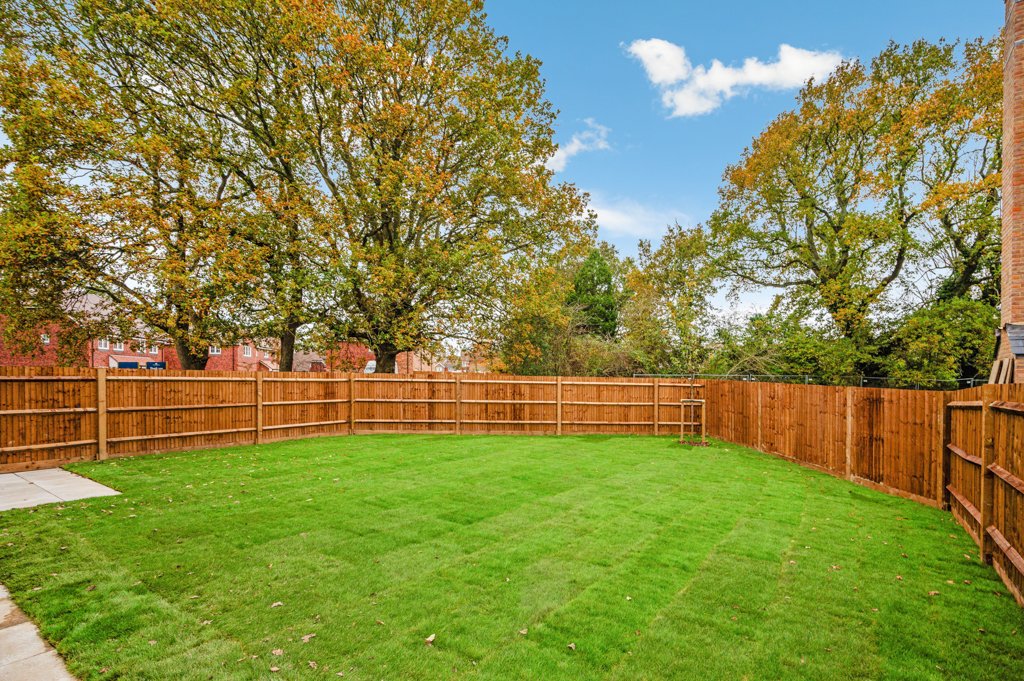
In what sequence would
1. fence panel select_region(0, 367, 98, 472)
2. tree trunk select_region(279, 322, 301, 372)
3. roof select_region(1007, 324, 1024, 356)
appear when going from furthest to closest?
tree trunk select_region(279, 322, 301, 372)
roof select_region(1007, 324, 1024, 356)
fence panel select_region(0, 367, 98, 472)

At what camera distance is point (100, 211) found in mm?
12375

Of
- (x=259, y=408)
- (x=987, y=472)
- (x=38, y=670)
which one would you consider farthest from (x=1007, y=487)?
(x=259, y=408)

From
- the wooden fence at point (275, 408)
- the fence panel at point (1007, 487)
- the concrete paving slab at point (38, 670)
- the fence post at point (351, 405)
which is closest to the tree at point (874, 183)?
the wooden fence at point (275, 408)

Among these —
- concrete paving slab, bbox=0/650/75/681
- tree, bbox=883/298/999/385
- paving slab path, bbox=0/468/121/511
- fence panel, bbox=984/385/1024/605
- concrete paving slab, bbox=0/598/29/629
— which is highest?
tree, bbox=883/298/999/385

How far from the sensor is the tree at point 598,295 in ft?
111

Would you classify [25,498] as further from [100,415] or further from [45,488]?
[100,415]

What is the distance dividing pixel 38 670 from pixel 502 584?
2803mm

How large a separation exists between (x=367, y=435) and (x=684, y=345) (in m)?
9.57

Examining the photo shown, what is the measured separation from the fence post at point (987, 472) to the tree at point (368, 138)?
12170 mm

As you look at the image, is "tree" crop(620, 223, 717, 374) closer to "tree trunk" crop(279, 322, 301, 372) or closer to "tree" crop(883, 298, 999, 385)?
"tree" crop(883, 298, 999, 385)

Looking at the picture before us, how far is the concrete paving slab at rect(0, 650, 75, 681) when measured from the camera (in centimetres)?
255

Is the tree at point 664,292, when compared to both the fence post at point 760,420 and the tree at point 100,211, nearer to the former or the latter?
the fence post at point 760,420

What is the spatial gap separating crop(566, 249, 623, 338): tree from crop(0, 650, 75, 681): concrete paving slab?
3101cm

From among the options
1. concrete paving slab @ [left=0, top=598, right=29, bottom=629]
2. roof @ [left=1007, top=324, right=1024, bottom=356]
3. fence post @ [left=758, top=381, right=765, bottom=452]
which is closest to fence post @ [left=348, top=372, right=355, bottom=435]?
concrete paving slab @ [left=0, top=598, right=29, bottom=629]
